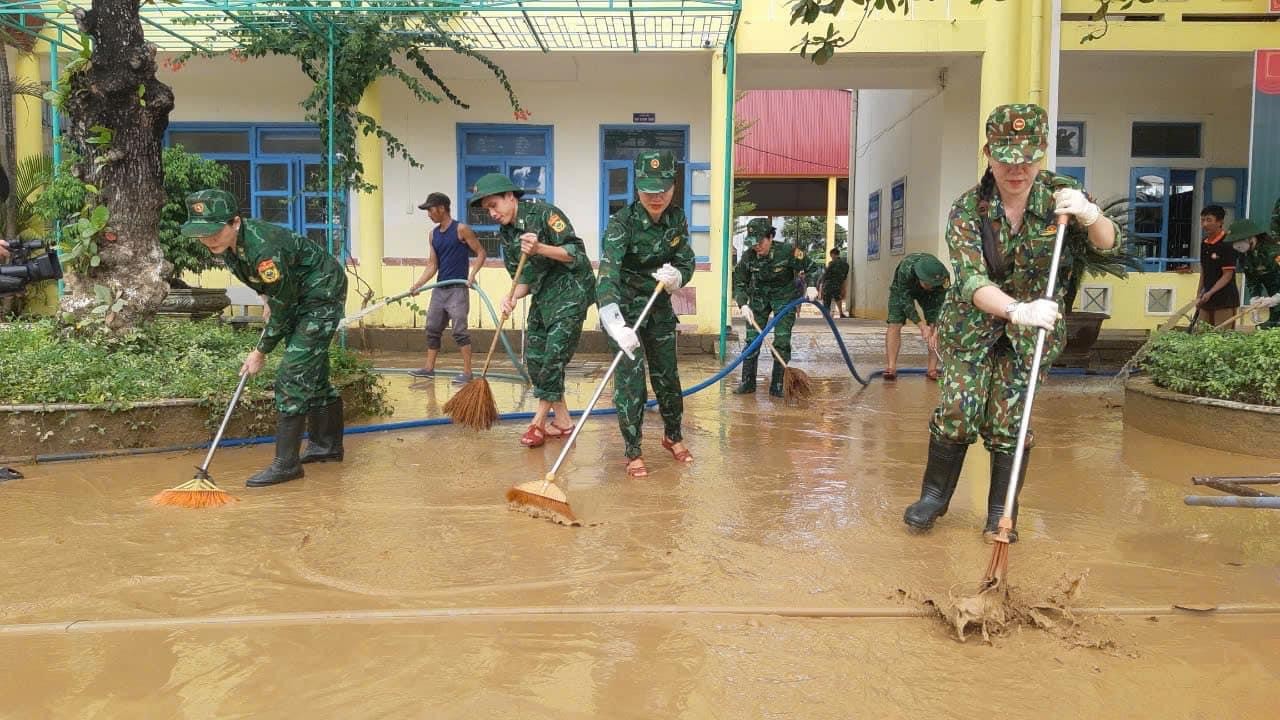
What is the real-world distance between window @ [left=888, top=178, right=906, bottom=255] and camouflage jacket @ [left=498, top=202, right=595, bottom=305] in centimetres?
1026

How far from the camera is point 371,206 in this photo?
11156 mm

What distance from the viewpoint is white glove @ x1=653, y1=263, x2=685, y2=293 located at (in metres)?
4.68

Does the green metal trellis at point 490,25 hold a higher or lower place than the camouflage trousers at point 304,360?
higher

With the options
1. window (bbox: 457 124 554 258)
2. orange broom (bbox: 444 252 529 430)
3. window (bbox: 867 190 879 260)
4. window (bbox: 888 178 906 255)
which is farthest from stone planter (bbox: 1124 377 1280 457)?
window (bbox: 867 190 879 260)

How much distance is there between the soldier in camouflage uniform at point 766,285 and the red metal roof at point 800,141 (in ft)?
48.1

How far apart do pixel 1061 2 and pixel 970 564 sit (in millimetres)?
8966

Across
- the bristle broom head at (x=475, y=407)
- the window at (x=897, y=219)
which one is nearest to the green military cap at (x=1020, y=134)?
the bristle broom head at (x=475, y=407)

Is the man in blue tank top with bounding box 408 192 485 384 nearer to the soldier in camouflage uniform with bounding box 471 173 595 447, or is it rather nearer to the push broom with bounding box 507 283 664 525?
the soldier in camouflage uniform with bounding box 471 173 595 447

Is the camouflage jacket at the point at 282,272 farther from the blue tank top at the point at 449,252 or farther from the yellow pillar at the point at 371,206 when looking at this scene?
the yellow pillar at the point at 371,206

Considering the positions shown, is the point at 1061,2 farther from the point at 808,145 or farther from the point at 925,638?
the point at 808,145

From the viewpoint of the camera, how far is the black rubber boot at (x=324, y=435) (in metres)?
5.00

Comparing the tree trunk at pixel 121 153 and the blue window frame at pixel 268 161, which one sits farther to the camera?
the blue window frame at pixel 268 161

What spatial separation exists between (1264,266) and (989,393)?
6.34 meters

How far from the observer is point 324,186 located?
1120 cm
